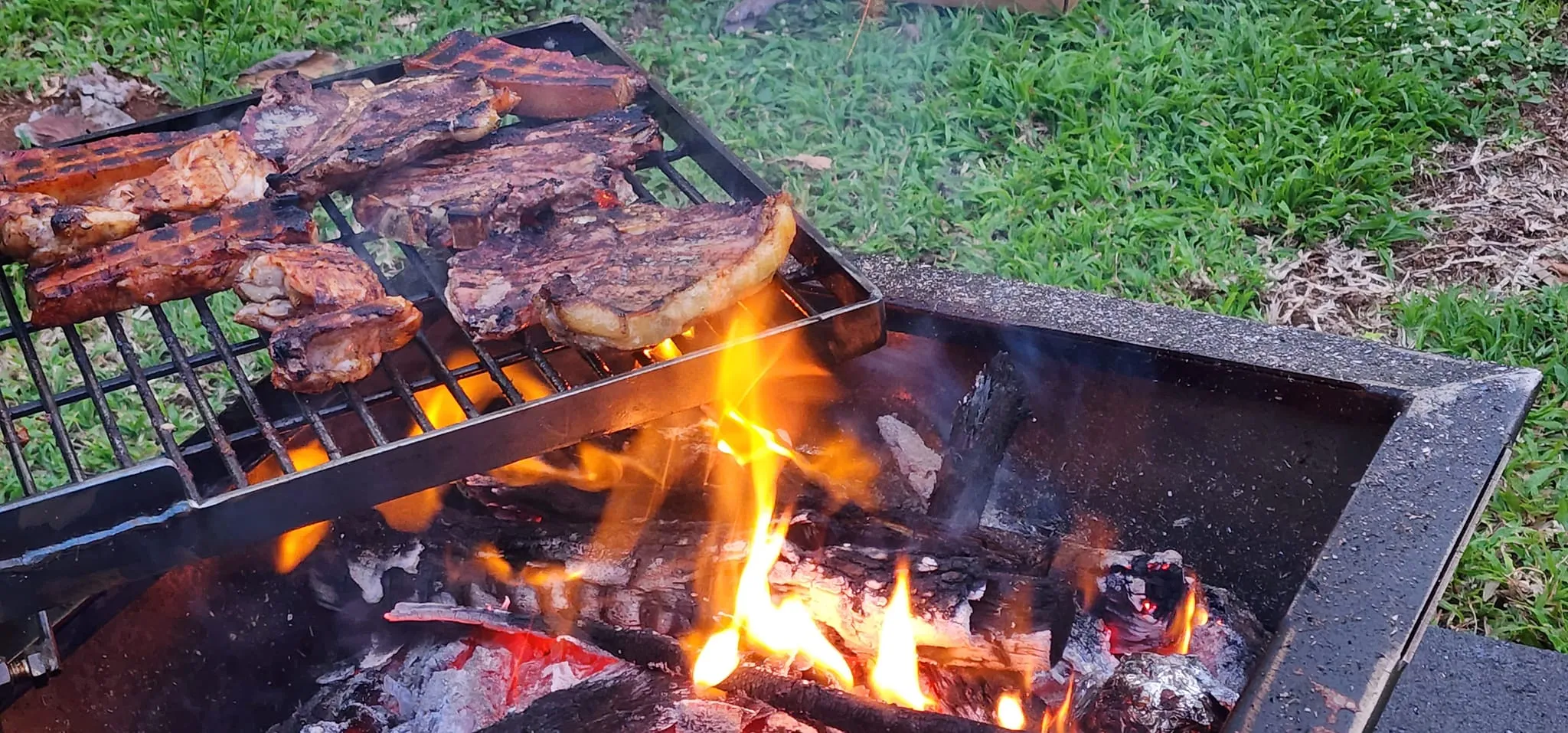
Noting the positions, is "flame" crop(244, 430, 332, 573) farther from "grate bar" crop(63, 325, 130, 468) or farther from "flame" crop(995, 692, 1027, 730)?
"flame" crop(995, 692, 1027, 730)

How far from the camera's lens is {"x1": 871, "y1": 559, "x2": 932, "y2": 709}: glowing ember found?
2.33 meters

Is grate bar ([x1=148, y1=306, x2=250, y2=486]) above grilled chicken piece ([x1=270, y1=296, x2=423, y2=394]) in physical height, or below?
below

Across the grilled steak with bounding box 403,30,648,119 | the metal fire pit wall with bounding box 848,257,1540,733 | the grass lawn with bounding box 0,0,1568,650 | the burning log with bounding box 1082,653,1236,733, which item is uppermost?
the grilled steak with bounding box 403,30,648,119

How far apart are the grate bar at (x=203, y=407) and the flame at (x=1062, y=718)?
4.63 ft

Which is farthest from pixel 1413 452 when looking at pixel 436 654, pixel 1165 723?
pixel 436 654

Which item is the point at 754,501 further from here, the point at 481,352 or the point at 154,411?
the point at 154,411

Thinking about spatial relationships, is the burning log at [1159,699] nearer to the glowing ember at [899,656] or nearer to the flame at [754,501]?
the glowing ember at [899,656]

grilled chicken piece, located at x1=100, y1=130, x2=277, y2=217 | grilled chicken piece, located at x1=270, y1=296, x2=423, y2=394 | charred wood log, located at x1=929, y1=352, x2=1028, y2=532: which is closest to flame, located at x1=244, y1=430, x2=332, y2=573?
grilled chicken piece, located at x1=270, y1=296, x2=423, y2=394

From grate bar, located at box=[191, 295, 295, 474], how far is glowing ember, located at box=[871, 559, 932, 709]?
1.10 metres

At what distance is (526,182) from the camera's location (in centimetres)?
251

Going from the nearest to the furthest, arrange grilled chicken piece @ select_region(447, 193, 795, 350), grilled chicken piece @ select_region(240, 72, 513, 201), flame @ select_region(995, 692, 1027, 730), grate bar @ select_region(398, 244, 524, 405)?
grate bar @ select_region(398, 244, 524, 405) → grilled chicken piece @ select_region(447, 193, 795, 350) → flame @ select_region(995, 692, 1027, 730) → grilled chicken piece @ select_region(240, 72, 513, 201)

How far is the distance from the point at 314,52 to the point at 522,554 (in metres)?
3.65

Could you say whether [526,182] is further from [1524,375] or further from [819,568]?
[1524,375]

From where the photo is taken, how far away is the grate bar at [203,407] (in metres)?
1.81
